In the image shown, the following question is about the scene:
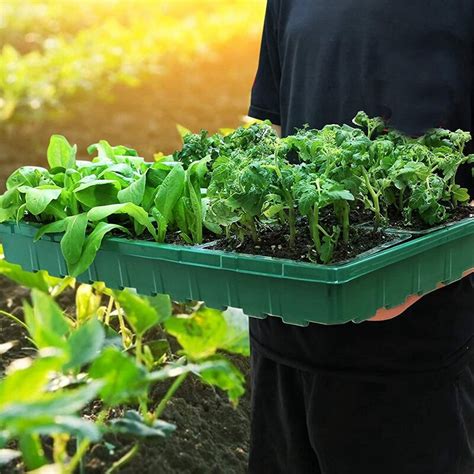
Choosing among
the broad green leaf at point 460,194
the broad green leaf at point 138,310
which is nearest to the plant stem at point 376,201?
the broad green leaf at point 460,194

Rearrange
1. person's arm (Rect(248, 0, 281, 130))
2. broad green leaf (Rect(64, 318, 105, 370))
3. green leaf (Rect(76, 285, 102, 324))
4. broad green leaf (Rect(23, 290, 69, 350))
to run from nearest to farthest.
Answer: broad green leaf (Rect(64, 318, 105, 370))
broad green leaf (Rect(23, 290, 69, 350))
person's arm (Rect(248, 0, 281, 130))
green leaf (Rect(76, 285, 102, 324))

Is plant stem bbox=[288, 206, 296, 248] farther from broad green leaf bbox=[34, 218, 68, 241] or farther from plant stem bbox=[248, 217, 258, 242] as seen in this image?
broad green leaf bbox=[34, 218, 68, 241]

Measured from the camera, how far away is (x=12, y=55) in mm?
3279

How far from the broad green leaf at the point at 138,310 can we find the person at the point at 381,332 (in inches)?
8.6

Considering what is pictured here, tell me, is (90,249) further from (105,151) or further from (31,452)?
(105,151)

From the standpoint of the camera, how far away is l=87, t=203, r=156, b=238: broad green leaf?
1.04 m

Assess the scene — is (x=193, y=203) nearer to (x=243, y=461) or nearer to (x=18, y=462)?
(x=18, y=462)

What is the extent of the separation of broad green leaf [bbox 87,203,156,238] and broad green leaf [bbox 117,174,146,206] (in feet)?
0.14

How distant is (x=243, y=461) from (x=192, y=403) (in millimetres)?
172

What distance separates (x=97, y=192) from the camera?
3.68ft

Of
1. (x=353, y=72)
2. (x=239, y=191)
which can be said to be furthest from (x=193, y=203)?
(x=353, y=72)

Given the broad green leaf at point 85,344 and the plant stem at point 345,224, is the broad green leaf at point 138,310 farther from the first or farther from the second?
the broad green leaf at point 85,344

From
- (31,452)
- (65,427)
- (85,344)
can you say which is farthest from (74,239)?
(65,427)

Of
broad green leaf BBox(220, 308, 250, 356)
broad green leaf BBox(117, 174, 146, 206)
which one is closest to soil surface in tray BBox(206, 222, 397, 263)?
broad green leaf BBox(117, 174, 146, 206)
